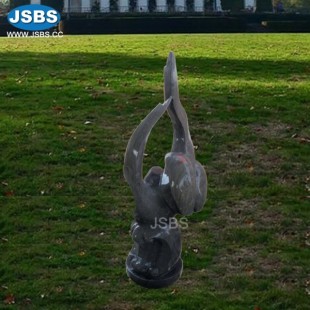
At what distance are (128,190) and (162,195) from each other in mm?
6275

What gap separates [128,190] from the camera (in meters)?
8.80

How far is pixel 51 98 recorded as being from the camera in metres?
12.8

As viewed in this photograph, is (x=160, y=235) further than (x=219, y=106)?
No

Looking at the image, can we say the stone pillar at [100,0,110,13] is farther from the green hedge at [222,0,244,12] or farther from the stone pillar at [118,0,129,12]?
the green hedge at [222,0,244,12]

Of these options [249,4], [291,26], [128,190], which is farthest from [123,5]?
[128,190]

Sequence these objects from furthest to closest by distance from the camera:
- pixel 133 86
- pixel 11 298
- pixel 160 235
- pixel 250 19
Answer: pixel 250 19, pixel 133 86, pixel 11 298, pixel 160 235

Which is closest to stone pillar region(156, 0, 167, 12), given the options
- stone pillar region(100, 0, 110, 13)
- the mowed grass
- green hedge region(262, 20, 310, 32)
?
stone pillar region(100, 0, 110, 13)

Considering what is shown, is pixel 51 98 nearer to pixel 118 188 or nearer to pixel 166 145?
pixel 166 145

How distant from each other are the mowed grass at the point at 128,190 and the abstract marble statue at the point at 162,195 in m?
3.72

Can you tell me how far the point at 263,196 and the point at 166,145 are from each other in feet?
6.35

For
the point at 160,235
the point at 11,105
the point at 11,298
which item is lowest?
the point at 11,298

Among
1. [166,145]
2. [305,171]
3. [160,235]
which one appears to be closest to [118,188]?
[166,145]

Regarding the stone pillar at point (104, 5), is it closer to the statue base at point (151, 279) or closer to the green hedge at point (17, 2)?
the green hedge at point (17, 2)

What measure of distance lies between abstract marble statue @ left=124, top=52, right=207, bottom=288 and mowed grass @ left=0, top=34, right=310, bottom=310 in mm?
3717
